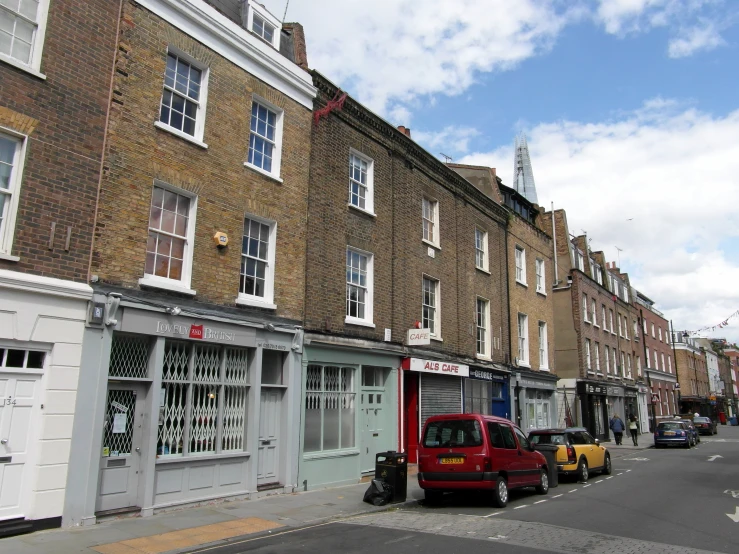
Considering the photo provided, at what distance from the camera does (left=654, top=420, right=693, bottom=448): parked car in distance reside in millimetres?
29984

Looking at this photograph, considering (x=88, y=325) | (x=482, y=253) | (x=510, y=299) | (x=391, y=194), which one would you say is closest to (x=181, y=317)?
(x=88, y=325)

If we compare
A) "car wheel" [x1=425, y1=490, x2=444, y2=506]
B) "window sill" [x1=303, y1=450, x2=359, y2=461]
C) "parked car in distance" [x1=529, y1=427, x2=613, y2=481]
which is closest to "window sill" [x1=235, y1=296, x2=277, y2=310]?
"window sill" [x1=303, y1=450, x2=359, y2=461]

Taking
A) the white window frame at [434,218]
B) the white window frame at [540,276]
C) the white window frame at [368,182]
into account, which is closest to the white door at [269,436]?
the white window frame at [368,182]

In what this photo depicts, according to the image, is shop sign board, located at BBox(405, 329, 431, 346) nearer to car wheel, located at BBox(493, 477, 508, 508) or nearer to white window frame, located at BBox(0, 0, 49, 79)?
car wheel, located at BBox(493, 477, 508, 508)

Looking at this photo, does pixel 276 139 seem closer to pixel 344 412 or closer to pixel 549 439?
pixel 344 412

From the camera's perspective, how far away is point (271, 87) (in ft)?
43.9

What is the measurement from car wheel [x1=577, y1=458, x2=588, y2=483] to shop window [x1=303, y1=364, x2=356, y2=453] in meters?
6.44

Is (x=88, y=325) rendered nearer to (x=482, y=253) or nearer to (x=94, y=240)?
(x=94, y=240)

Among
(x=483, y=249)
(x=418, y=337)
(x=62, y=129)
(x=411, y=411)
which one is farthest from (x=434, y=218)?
(x=62, y=129)

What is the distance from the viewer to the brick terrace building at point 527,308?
24375 mm

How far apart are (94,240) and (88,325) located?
1427 millimetres

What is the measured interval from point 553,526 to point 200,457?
21.1ft

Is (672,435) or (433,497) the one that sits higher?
(672,435)

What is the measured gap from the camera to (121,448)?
9.77 metres
